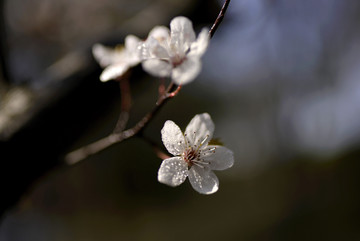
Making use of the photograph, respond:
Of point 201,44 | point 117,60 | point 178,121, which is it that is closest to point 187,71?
point 201,44

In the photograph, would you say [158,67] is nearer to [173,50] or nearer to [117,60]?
[173,50]

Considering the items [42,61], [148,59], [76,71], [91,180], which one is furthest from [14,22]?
[91,180]

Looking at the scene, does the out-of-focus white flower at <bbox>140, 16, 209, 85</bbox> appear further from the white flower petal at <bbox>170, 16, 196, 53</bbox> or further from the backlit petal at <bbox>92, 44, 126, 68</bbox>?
the backlit petal at <bbox>92, 44, 126, 68</bbox>

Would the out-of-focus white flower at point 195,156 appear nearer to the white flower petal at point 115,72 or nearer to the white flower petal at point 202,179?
the white flower petal at point 202,179

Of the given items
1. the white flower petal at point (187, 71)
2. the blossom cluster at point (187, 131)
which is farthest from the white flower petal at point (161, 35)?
the white flower petal at point (187, 71)

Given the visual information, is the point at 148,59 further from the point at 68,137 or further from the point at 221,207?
the point at 221,207

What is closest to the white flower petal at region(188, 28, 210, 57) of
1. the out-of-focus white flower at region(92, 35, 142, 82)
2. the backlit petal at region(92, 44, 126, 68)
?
the out-of-focus white flower at region(92, 35, 142, 82)
